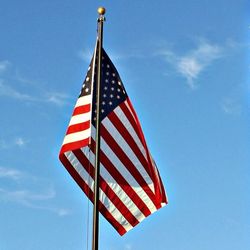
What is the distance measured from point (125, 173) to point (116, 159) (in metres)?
0.55

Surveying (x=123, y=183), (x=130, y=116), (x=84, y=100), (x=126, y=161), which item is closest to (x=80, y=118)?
(x=84, y=100)

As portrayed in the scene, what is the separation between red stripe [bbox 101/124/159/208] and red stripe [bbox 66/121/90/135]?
1119 millimetres

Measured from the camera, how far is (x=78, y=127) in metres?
21.5

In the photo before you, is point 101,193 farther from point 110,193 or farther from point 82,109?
point 82,109

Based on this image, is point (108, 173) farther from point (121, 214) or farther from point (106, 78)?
point (106, 78)

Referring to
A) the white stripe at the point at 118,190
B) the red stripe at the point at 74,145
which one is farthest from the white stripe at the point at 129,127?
the red stripe at the point at 74,145

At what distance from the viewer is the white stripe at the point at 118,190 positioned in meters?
22.2

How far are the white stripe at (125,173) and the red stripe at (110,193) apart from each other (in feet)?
2.00

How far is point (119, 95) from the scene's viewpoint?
74.4 ft

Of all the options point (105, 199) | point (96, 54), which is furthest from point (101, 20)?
point (105, 199)

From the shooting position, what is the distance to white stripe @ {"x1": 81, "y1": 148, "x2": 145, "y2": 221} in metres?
22.2

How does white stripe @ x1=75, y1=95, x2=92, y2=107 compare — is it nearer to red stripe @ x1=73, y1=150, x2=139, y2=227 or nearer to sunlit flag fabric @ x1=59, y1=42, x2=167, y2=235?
sunlit flag fabric @ x1=59, y1=42, x2=167, y2=235

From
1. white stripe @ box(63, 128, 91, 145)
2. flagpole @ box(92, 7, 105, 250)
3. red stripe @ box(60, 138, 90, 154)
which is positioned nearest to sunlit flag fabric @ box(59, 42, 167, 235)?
white stripe @ box(63, 128, 91, 145)

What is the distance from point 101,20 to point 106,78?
1.82m
